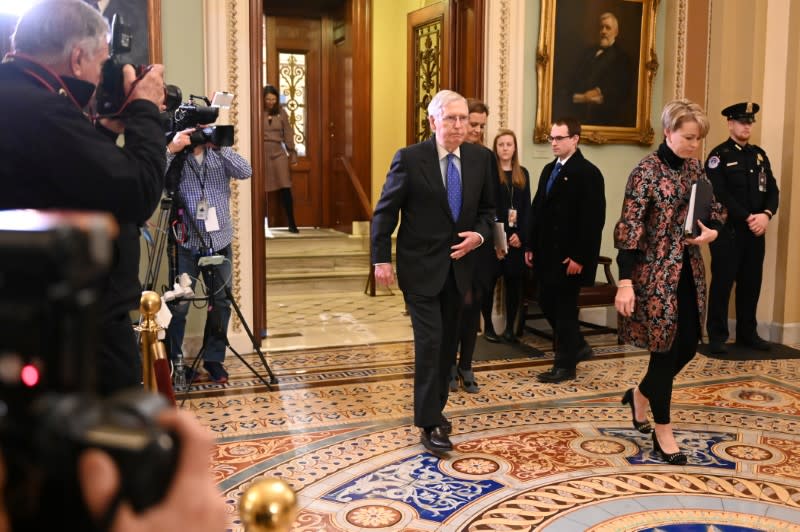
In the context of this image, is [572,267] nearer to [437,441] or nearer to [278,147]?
[437,441]

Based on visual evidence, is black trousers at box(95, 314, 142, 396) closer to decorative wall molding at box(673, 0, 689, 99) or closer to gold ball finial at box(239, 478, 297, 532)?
gold ball finial at box(239, 478, 297, 532)

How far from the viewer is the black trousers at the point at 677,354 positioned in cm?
325

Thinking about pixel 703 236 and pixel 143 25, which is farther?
pixel 143 25

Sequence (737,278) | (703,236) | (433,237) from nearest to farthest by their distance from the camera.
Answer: (703,236) < (433,237) < (737,278)

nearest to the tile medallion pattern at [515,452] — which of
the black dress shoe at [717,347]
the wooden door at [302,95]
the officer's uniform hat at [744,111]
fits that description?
the black dress shoe at [717,347]

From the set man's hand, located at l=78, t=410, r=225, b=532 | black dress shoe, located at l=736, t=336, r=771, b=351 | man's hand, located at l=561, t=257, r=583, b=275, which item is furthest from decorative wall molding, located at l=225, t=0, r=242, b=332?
man's hand, located at l=78, t=410, r=225, b=532

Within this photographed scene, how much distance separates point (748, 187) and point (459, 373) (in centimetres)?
280

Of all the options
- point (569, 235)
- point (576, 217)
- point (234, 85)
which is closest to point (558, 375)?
point (569, 235)

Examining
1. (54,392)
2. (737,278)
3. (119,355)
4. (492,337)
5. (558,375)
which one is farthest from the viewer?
(492,337)

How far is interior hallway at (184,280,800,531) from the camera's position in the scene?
290 centimetres

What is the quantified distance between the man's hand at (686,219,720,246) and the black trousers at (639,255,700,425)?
87mm

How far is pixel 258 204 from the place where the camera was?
561cm

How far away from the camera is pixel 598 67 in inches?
261

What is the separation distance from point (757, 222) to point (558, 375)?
7.01ft
